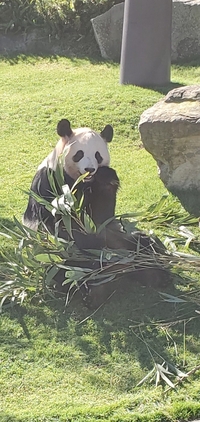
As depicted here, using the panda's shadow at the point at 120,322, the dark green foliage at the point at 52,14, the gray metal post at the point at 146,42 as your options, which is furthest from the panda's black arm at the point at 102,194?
the dark green foliage at the point at 52,14

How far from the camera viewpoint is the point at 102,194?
4527 millimetres

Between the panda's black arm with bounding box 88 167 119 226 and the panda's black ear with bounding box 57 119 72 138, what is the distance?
1.21 ft

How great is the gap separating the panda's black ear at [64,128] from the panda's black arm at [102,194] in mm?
369

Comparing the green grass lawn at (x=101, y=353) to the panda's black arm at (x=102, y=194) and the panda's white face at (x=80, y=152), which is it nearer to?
the panda's black arm at (x=102, y=194)

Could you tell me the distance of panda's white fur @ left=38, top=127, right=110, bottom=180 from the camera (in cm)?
448

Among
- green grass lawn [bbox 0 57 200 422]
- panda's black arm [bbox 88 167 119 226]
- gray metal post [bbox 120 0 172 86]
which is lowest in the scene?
green grass lawn [bbox 0 57 200 422]

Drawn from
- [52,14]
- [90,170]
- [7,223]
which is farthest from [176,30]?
[90,170]

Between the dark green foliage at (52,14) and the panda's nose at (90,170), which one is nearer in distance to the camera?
the panda's nose at (90,170)

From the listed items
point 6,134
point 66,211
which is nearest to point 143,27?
point 6,134

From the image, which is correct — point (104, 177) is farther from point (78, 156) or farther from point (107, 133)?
point (107, 133)

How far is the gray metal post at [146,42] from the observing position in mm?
8539

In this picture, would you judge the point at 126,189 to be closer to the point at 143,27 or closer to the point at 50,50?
the point at 143,27

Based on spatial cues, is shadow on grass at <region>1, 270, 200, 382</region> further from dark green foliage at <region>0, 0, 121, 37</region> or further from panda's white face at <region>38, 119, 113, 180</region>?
dark green foliage at <region>0, 0, 121, 37</region>

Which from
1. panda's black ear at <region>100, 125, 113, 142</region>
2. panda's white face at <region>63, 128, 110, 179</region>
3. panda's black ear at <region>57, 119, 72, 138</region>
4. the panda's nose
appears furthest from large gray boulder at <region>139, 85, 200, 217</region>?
the panda's nose
